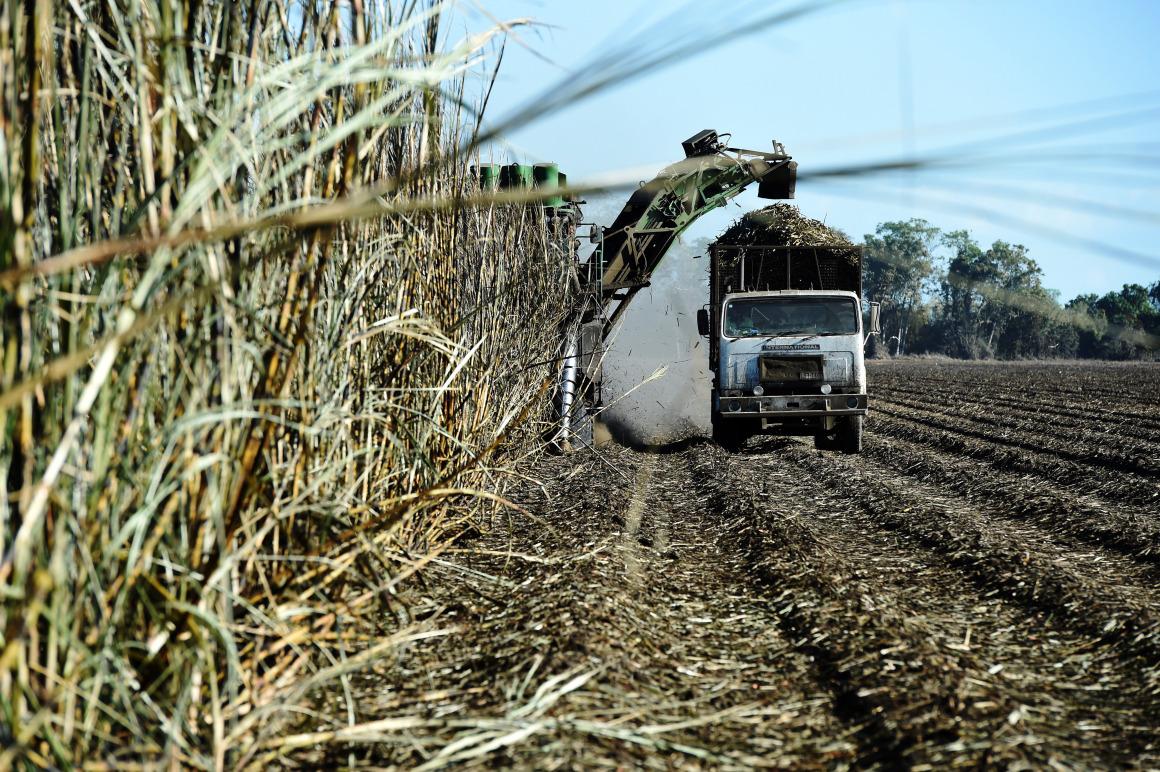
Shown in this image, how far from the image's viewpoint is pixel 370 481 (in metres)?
3.35

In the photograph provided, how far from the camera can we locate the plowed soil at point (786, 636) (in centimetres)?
236

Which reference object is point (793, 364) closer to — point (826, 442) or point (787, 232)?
point (826, 442)

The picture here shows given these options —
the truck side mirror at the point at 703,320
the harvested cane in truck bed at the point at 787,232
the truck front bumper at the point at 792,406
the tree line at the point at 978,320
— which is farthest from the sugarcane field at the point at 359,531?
the tree line at the point at 978,320

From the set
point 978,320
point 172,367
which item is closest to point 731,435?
point 172,367

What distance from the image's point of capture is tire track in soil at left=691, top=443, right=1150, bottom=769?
2455 mm

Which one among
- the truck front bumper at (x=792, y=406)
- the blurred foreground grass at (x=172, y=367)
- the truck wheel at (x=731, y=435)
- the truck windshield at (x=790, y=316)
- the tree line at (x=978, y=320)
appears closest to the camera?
the blurred foreground grass at (x=172, y=367)

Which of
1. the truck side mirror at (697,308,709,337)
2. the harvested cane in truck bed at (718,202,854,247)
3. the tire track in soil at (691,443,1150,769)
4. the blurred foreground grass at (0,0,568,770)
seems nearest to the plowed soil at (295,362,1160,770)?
the tire track in soil at (691,443,1150,769)

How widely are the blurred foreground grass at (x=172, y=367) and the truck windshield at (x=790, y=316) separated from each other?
7.56m

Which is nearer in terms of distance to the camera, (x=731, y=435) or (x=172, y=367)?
(x=172, y=367)

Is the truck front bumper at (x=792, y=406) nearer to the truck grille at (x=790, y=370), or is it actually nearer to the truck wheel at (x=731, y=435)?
the truck grille at (x=790, y=370)

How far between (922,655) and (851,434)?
7.12 meters

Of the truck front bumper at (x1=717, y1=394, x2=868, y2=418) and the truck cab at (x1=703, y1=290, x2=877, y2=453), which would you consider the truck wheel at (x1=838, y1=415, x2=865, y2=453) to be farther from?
the truck front bumper at (x1=717, y1=394, x2=868, y2=418)

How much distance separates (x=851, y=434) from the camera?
9922 millimetres

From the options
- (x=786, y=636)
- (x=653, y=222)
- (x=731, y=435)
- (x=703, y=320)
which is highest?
(x=653, y=222)
